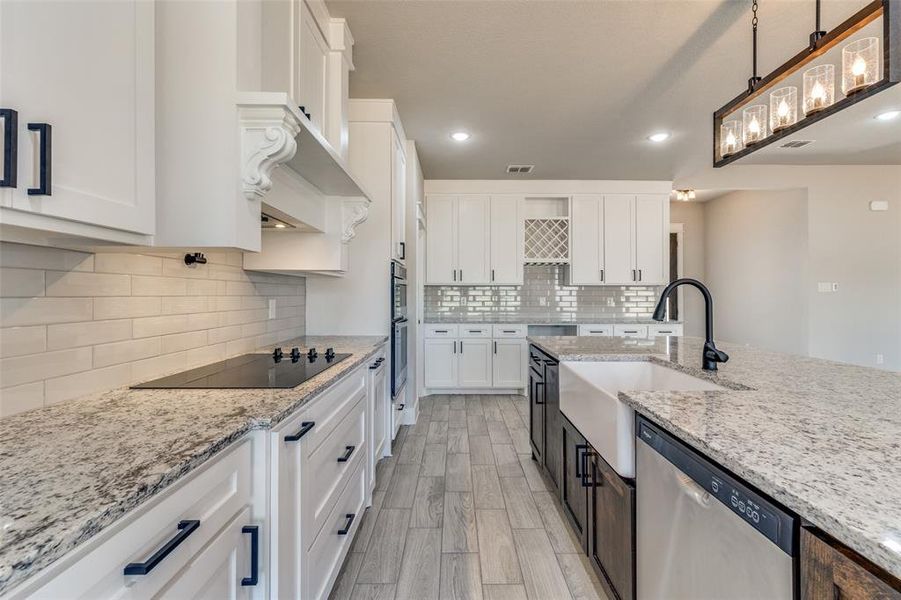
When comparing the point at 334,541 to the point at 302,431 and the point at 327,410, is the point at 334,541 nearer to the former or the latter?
the point at 327,410

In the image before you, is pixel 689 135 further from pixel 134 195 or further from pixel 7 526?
pixel 7 526

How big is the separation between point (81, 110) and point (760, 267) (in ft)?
22.0

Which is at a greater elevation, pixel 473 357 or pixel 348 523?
pixel 473 357

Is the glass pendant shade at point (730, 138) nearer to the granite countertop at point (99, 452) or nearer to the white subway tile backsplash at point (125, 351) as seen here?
the granite countertop at point (99, 452)

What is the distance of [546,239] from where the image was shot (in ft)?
16.6

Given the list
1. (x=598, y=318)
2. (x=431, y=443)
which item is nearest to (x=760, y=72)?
(x=598, y=318)

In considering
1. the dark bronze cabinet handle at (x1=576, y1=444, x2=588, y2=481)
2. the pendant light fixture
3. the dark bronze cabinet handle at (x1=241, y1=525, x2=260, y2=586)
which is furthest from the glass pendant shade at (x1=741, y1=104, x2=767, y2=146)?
the dark bronze cabinet handle at (x1=241, y1=525, x2=260, y2=586)

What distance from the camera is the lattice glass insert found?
16.5 feet

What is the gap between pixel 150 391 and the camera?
119 cm

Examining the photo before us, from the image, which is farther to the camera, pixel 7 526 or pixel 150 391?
pixel 150 391

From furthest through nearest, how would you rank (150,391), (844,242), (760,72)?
(844,242)
(760,72)
(150,391)

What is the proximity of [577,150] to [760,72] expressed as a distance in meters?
1.56

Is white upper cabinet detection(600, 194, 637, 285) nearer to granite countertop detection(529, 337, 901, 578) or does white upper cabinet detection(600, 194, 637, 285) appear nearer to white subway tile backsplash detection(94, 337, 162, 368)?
granite countertop detection(529, 337, 901, 578)

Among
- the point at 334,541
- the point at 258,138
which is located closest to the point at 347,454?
the point at 334,541
